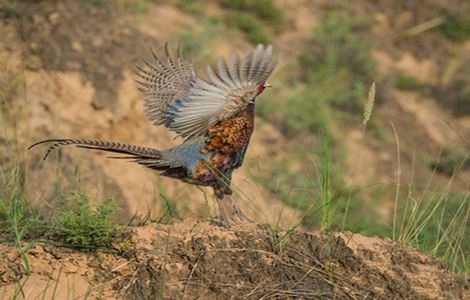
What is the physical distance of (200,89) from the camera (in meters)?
5.17

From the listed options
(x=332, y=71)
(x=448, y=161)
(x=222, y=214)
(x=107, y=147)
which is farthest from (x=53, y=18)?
(x=448, y=161)

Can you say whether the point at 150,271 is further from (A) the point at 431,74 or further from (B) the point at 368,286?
(A) the point at 431,74

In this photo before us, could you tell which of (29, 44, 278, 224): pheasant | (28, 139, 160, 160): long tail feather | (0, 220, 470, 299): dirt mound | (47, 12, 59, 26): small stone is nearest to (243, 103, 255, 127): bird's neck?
(29, 44, 278, 224): pheasant

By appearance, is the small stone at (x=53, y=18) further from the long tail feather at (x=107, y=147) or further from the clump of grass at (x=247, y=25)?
the long tail feather at (x=107, y=147)

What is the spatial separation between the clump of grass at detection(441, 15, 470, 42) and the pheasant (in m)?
7.42

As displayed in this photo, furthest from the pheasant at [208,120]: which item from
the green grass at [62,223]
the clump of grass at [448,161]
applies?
the clump of grass at [448,161]

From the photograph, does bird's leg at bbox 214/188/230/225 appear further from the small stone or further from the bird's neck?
the small stone

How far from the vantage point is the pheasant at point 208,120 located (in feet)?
16.2

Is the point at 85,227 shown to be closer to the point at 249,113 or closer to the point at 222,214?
the point at 222,214

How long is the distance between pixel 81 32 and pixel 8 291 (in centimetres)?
524

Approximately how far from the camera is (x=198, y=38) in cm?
1046

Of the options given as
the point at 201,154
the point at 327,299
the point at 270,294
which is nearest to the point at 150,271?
the point at 270,294

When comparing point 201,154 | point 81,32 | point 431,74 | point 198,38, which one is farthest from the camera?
point 431,74

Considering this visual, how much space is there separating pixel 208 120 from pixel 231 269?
4.00 feet
